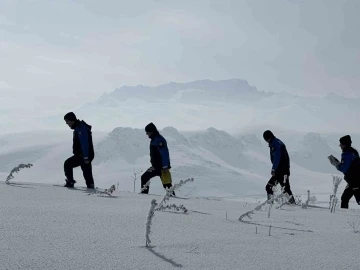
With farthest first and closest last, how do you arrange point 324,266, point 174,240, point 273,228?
point 273,228 < point 174,240 < point 324,266

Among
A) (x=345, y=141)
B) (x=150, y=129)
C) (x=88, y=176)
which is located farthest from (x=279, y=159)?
(x=88, y=176)

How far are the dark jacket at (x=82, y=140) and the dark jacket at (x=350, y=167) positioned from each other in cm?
440

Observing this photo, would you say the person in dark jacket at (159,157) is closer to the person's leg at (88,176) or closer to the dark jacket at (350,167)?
the person's leg at (88,176)

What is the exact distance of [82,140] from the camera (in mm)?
8086

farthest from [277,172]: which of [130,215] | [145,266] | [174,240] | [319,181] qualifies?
[319,181]

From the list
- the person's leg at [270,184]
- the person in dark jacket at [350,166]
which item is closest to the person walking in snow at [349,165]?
the person in dark jacket at [350,166]

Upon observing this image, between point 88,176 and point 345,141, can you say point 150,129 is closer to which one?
point 88,176

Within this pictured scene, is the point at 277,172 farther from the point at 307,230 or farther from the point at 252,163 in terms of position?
the point at 252,163

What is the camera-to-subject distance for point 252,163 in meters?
172

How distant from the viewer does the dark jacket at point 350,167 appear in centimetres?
840

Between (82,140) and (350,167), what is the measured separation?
4744 mm

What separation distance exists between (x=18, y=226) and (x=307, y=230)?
220cm

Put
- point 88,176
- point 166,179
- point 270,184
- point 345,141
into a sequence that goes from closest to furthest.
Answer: point 88,176
point 166,179
point 345,141
point 270,184

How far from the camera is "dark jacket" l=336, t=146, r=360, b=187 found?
8.40 meters
